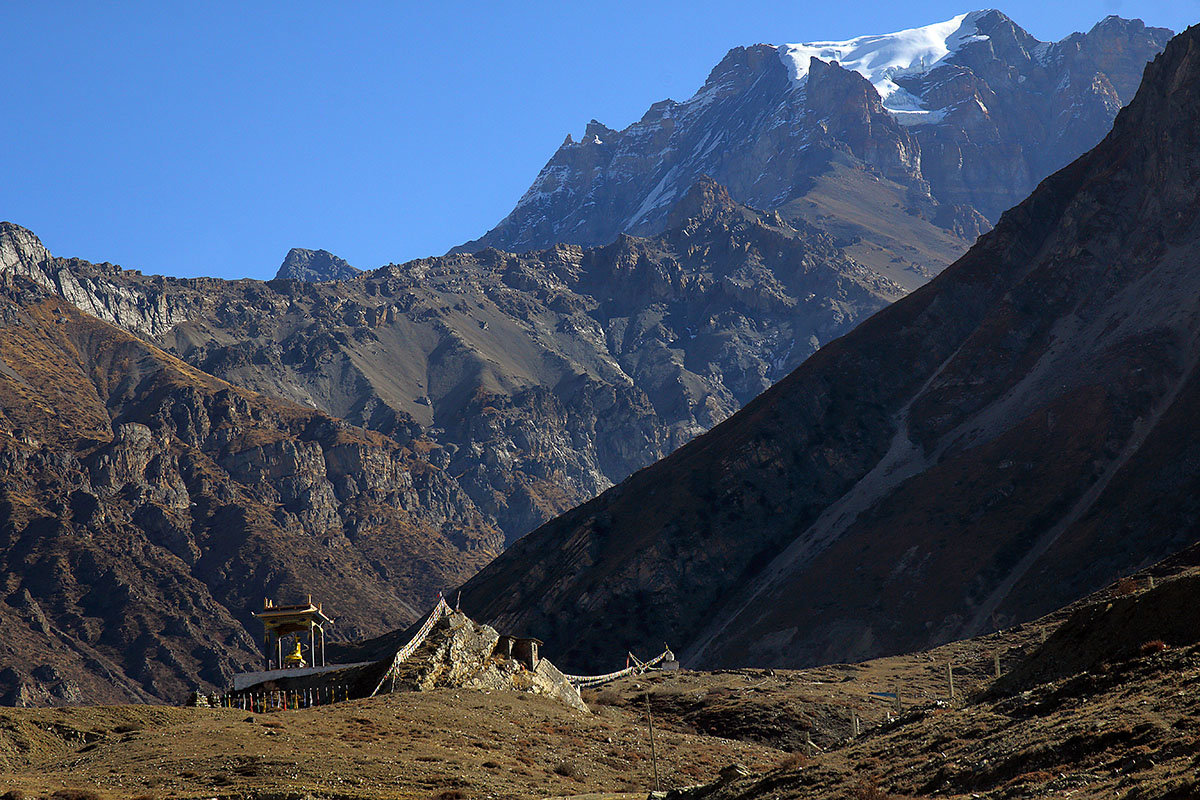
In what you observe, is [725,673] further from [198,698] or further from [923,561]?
[923,561]

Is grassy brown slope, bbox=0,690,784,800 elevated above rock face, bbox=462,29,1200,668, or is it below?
below

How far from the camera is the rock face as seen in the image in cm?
13488

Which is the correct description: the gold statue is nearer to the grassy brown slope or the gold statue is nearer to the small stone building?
the grassy brown slope

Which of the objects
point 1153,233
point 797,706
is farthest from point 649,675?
point 1153,233

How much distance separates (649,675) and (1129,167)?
444 ft

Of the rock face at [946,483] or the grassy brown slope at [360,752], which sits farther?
the rock face at [946,483]

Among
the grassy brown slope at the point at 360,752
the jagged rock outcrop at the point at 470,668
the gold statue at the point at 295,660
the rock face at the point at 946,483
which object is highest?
the rock face at the point at 946,483

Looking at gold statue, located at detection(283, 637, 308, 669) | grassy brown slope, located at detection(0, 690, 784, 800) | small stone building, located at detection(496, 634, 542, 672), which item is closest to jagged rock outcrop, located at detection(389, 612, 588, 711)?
small stone building, located at detection(496, 634, 542, 672)

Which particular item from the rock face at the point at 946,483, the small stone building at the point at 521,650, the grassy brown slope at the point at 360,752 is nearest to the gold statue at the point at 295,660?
the grassy brown slope at the point at 360,752

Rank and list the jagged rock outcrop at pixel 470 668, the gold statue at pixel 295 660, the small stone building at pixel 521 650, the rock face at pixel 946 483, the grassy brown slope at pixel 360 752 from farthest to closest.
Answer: the rock face at pixel 946 483 → the small stone building at pixel 521 650 → the gold statue at pixel 295 660 → the jagged rock outcrop at pixel 470 668 → the grassy brown slope at pixel 360 752

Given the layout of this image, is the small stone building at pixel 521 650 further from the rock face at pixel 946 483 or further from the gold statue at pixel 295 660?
the rock face at pixel 946 483

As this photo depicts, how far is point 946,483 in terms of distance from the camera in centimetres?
15838

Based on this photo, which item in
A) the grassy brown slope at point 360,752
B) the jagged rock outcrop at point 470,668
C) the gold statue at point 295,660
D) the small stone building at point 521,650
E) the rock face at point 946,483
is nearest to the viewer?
the grassy brown slope at point 360,752

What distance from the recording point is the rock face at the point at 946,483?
134875 millimetres
